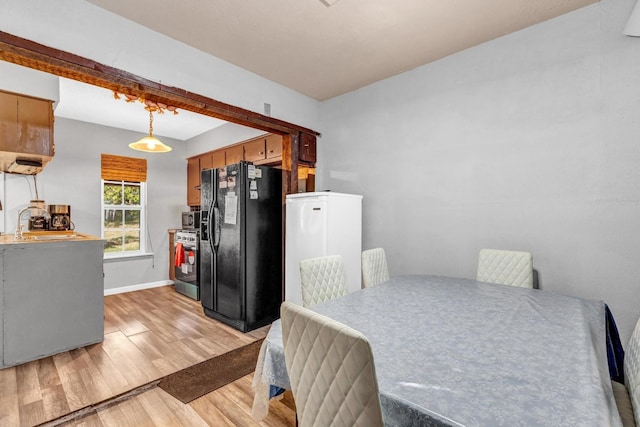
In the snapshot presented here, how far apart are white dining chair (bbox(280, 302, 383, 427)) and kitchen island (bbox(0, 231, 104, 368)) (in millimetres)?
2845

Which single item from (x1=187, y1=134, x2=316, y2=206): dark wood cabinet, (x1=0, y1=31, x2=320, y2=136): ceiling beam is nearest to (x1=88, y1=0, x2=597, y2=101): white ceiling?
(x1=0, y1=31, x2=320, y2=136): ceiling beam

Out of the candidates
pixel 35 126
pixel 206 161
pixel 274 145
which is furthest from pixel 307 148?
pixel 35 126

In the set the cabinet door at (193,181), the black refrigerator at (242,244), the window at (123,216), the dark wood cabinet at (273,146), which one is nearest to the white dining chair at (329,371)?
the black refrigerator at (242,244)

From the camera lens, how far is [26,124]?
112 inches

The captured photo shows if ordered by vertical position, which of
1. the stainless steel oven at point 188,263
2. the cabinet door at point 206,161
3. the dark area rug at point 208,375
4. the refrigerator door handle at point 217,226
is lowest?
the dark area rug at point 208,375

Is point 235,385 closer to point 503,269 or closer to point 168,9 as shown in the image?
point 503,269

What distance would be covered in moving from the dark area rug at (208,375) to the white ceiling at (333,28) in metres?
2.64

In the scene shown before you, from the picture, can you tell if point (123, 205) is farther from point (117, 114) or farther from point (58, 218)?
point (117, 114)

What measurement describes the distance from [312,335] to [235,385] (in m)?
1.74

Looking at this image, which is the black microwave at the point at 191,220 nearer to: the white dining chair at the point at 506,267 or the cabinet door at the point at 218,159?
the cabinet door at the point at 218,159

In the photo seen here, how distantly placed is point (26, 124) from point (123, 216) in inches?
92.9

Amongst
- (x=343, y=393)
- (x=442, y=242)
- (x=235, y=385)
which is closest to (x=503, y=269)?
(x=442, y=242)

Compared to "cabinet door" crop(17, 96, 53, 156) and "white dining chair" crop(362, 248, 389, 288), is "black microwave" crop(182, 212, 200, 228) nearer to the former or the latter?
"cabinet door" crop(17, 96, 53, 156)

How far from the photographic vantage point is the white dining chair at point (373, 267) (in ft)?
7.53
